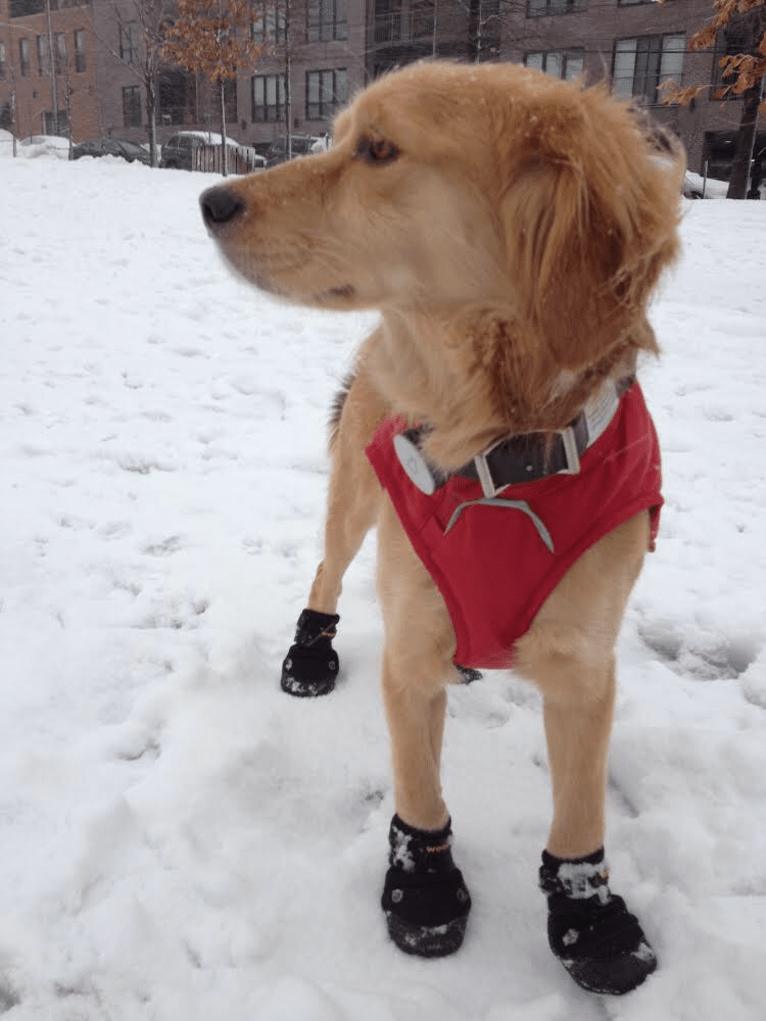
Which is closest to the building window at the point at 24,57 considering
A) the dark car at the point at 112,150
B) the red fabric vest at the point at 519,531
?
the dark car at the point at 112,150

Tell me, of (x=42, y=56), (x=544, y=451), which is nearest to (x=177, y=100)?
(x=42, y=56)

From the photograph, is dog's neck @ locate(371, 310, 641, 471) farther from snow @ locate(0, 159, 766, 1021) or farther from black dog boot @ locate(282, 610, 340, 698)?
black dog boot @ locate(282, 610, 340, 698)

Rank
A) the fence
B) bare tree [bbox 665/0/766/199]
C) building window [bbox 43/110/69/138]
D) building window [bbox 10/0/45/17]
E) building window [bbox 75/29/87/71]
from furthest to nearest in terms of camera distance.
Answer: building window [bbox 10/0/45/17], building window [bbox 43/110/69/138], building window [bbox 75/29/87/71], the fence, bare tree [bbox 665/0/766/199]

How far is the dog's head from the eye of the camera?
1.29 m

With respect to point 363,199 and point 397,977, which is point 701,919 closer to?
point 397,977

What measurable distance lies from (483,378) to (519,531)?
31 centimetres

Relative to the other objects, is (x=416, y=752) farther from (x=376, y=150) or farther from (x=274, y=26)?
(x=274, y=26)

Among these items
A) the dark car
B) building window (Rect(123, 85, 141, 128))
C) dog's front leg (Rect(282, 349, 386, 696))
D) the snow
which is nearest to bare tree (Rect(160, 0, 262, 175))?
the dark car

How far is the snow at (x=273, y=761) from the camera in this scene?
1.58 metres

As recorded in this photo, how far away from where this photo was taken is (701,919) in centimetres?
169

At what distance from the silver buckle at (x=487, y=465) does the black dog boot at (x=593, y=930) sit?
2.80 feet

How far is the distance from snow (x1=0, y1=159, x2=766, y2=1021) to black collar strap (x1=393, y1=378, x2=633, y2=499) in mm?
218

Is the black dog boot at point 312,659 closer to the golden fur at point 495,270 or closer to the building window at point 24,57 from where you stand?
the golden fur at point 495,270

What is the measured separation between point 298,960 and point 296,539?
191 centimetres
